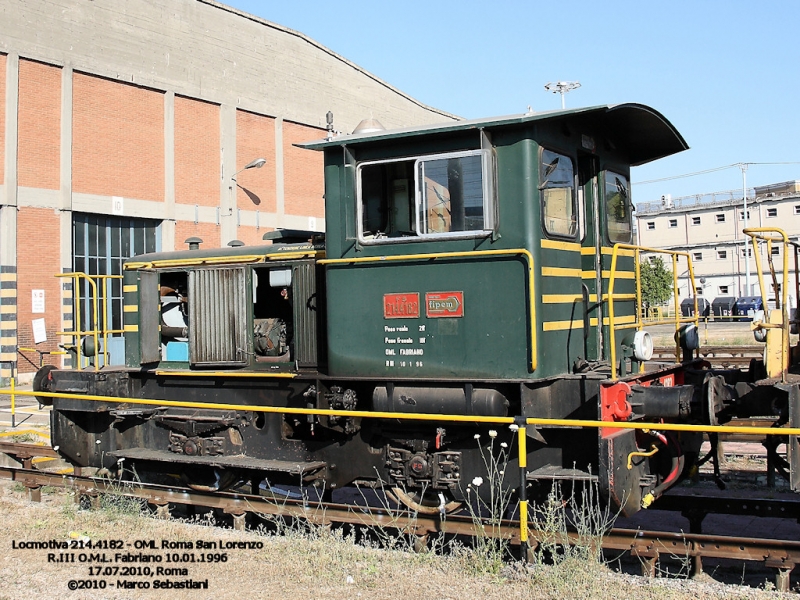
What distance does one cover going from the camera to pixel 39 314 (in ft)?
77.7

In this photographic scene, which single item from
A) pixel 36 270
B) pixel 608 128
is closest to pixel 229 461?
pixel 608 128

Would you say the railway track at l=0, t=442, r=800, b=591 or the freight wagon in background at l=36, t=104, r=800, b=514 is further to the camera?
the freight wagon in background at l=36, t=104, r=800, b=514

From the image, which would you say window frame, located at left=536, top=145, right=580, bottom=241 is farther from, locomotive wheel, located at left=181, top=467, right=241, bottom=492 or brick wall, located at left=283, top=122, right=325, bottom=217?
brick wall, located at left=283, top=122, right=325, bottom=217

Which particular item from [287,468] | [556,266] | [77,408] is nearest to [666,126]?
[556,266]

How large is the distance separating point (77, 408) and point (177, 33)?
21.4 m

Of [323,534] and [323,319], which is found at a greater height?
[323,319]

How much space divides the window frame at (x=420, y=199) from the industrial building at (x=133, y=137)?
50.2ft

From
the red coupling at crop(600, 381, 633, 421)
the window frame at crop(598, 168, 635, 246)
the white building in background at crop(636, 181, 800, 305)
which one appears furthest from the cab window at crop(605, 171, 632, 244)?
the white building in background at crop(636, 181, 800, 305)

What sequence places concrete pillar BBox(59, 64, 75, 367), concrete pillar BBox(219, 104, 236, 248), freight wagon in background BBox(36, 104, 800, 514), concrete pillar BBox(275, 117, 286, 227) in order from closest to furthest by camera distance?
freight wagon in background BBox(36, 104, 800, 514), concrete pillar BBox(59, 64, 75, 367), concrete pillar BBox(219, 104, 236, 248), concrete pillar BBox(275, 117, 286, 227)

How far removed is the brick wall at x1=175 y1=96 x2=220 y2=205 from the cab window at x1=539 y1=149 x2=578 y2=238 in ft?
71.6

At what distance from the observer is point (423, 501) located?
785 cm

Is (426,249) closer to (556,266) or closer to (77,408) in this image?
(556,266)

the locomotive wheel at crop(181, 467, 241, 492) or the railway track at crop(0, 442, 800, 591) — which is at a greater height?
the locomotive wheel at crop(181, 467, 241, 492)

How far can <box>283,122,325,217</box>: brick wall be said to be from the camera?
3209 centimetres
